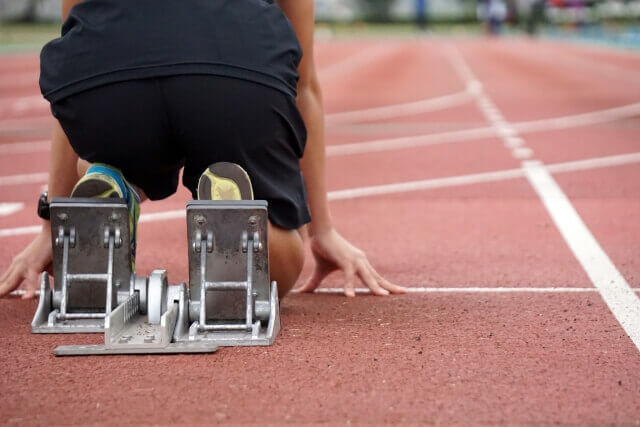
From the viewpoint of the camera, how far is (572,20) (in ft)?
214

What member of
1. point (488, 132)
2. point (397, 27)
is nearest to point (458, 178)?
point (488, 132)

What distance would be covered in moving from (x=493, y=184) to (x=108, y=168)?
16.0 feet

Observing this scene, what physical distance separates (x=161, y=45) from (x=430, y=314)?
4.35 ft

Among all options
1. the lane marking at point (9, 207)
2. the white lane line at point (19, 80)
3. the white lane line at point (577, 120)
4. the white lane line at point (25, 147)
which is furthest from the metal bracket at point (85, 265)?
the white lane line at point (19, 80)

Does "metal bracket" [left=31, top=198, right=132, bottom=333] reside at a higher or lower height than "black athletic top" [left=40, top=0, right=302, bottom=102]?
lower

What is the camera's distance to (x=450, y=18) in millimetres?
80750

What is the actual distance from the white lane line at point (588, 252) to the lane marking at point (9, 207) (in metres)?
3.24

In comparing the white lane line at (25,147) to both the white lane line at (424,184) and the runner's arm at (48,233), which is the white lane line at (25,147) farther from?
the runner's arm at (48,233)

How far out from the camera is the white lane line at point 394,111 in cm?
1335

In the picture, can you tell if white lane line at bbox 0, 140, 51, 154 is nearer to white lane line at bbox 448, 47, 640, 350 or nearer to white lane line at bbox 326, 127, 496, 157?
white lane line at bbox 326, 127, 496, 157

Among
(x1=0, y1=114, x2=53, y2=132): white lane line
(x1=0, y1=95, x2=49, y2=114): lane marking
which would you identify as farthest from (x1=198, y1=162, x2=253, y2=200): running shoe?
(x1=0, y1=95, x2=49, y2=114): lane marking

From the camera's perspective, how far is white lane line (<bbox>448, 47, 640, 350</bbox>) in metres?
3.81

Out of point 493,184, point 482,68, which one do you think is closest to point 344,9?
point 482,68

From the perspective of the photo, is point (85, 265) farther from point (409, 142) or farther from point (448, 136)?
point (448, 136)
